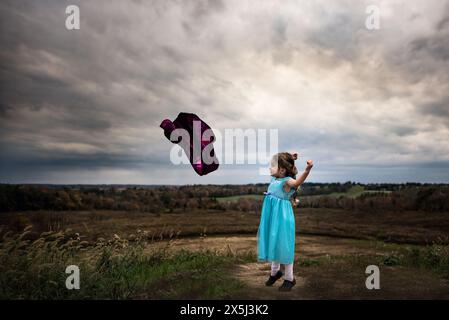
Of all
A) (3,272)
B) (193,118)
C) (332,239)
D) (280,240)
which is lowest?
(332,239)

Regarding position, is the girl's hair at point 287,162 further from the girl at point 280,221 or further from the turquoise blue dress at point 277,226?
the turquoise blue dress at point 277,226

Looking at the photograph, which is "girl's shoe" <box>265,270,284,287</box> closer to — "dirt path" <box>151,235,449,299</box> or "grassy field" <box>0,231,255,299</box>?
"dirt path" <box>151,235,449,299</box>

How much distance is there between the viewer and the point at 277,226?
23.9 feet

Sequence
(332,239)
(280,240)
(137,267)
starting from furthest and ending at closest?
(332,239), (137,267), (280,240)

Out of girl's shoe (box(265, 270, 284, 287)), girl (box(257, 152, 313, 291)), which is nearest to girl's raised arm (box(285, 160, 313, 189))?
girl (box(257, 152, 313, 291))

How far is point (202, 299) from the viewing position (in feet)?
21.4

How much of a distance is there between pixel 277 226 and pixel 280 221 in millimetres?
118

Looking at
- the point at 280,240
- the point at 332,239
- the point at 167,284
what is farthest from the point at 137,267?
the point at 332,239

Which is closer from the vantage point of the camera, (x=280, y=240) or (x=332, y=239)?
(x=280, y=240)

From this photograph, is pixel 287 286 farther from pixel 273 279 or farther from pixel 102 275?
pixel 102 275

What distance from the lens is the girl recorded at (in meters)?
7.19

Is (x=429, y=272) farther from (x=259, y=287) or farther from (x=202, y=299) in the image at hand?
(x=202, y=299)

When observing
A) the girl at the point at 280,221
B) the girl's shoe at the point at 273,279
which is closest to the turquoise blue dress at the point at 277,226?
the girl at the point at 280,221

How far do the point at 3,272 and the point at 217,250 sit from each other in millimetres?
6798
